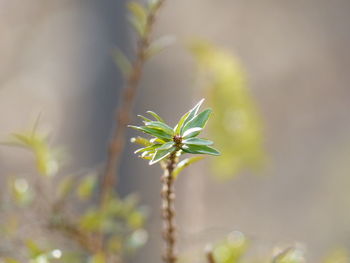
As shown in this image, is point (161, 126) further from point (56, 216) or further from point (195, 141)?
point (56, 216)

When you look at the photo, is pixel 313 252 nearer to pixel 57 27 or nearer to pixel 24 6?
pixel 57 27

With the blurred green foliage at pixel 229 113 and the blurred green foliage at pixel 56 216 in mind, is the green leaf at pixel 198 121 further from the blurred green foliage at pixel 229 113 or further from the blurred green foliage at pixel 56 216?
the blurred green foliage at pixel 229 113

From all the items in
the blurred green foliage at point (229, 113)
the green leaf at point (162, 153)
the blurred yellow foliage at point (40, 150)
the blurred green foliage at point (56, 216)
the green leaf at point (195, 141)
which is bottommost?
the green leaf at point (162, 153)

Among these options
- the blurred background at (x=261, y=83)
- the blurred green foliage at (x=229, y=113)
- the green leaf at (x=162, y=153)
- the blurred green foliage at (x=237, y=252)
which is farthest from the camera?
the blurred background at (x=261, y=83)

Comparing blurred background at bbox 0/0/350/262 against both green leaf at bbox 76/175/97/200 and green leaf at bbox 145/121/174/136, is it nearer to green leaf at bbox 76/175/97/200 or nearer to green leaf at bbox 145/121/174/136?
green leaf at bbox 76/175/97/200

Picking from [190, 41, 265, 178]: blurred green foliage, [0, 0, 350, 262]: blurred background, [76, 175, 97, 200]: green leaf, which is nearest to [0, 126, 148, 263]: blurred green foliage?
[76, 175, 97, 200]: green leaf

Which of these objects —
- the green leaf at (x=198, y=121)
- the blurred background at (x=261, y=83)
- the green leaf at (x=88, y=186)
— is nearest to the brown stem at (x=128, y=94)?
the green leaf at (x=88, y=186)

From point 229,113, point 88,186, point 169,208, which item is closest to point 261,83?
point 229,113
